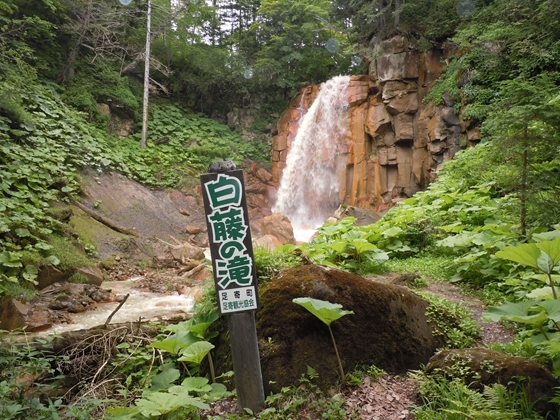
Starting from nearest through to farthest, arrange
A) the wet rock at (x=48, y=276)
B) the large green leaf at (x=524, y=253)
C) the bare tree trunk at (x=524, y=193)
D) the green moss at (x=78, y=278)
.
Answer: the large green leaf at (x=524, y=253), the bare tree trunk at (x=524, y=193), the wet rock at (x=48, y=276), the green moss at (x=78, y=278)

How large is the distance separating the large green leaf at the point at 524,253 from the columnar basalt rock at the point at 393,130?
428 inches

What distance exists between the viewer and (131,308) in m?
6.76

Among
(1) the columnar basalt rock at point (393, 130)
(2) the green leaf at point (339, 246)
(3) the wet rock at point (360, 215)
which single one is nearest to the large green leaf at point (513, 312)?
(2) the green leaf at point (339, 246)

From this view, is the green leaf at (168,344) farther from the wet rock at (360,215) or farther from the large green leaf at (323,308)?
the wet rock at (360,215)

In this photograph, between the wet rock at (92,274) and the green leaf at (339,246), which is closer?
the green leaf at (339,246)

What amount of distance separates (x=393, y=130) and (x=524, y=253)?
13386 mm

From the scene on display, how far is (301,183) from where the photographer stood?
17484 millimetres

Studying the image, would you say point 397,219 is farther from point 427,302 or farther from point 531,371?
point 531,371

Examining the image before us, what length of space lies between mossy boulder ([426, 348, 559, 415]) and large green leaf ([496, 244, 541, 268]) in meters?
0.66

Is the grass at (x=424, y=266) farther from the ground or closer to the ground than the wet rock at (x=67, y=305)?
farther from the ground

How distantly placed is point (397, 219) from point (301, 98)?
1415 centimetres

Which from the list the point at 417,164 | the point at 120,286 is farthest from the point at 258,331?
the point at 417,164

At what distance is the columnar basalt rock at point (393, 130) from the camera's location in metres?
13.3

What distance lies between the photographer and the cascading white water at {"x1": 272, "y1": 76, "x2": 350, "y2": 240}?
16906 mm
